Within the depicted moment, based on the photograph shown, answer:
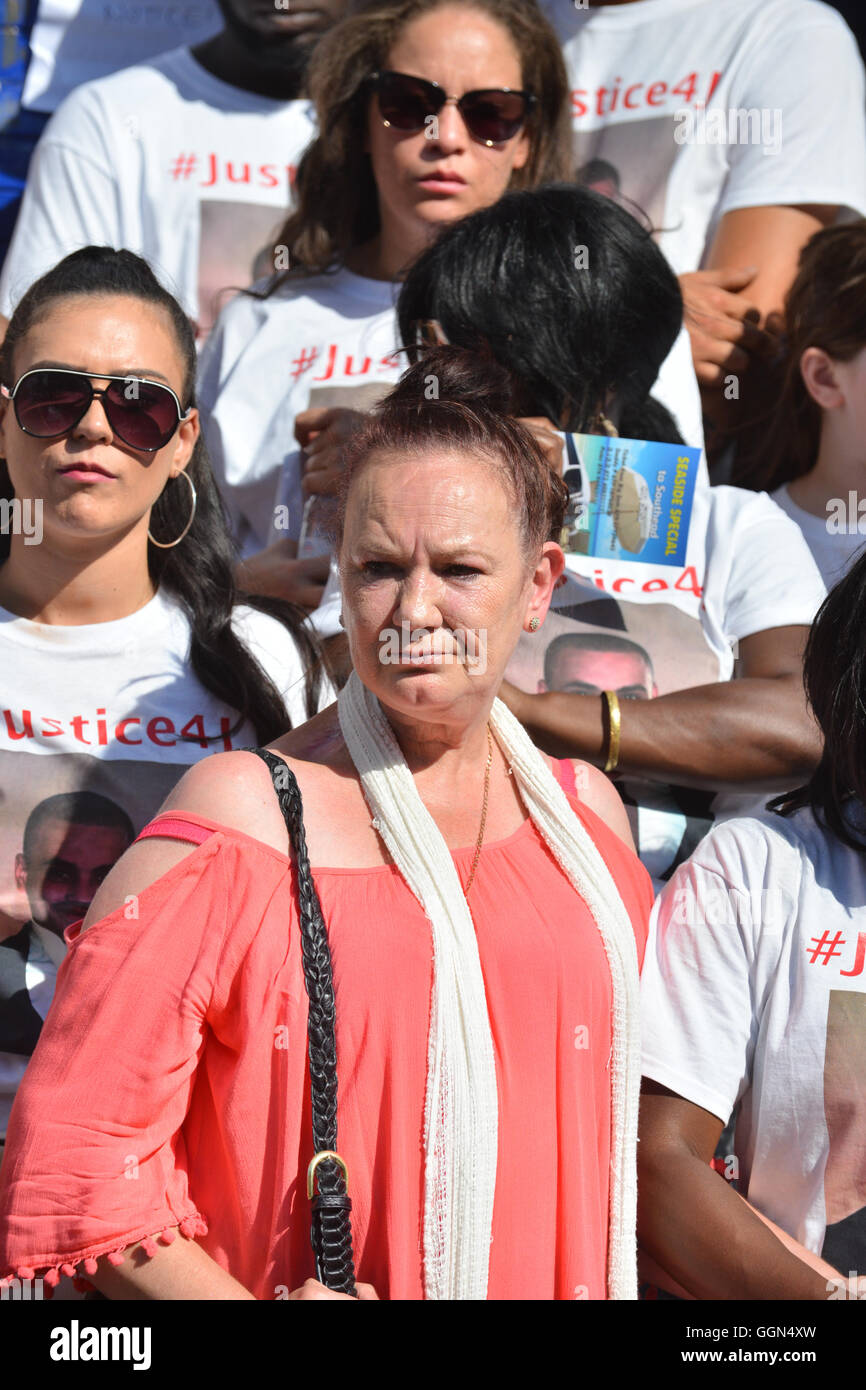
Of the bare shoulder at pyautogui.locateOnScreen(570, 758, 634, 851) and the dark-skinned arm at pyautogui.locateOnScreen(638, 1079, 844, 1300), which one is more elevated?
the bare shoulder at pyautogui.locateOnScreen(570, 758, 634, 851)

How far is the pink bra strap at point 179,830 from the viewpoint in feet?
6.15

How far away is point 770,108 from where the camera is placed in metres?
3.82

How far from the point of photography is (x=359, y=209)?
3711 mm

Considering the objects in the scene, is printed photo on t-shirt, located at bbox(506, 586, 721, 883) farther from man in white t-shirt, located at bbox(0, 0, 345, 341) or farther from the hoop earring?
man in white t-shirt, located at bbox(0, 0, 345, 341)

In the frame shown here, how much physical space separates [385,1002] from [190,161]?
2807 mm

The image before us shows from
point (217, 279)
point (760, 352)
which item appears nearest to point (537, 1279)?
point (760, 352)

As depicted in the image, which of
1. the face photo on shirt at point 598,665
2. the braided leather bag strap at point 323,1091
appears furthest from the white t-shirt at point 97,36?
the braided leather bag strap at point 323,1091

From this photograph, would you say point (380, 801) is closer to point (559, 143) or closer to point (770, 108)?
point (559, 143)

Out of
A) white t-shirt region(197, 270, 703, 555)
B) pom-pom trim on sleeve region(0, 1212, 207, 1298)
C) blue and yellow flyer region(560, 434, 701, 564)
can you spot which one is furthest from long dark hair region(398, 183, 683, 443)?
pom-pom trim on sleeve region(0, 1212, 207, 1298)

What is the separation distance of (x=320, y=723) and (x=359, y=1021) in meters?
0.47

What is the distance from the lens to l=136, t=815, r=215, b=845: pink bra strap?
188 cm

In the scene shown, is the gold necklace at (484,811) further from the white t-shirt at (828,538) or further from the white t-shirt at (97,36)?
the white t-shirt at (97,36)

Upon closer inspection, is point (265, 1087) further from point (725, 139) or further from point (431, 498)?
point (725, 139)

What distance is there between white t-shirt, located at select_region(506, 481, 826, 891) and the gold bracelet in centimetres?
13
